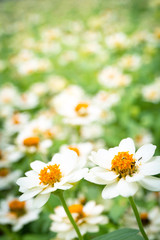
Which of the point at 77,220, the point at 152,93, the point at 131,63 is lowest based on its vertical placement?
the point at 77,220

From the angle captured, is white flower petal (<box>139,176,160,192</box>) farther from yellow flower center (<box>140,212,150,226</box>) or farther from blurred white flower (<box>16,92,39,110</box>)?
blurred white flower (<box>16,92,39,110</box>)

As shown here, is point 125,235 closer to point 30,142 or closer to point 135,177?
point 135,177

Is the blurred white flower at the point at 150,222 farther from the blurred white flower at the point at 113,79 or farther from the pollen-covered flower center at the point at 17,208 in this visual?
the blurred white flower at the point at 113,79

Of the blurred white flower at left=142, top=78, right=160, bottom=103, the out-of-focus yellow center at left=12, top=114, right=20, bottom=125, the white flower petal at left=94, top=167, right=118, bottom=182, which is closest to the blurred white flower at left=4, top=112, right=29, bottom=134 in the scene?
the out-of-focus yellow center at left=12, top=114, right=20, bottom=125

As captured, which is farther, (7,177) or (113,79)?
(113,79)

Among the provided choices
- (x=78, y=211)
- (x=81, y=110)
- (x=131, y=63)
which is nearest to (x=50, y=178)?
(x=78, y=211)

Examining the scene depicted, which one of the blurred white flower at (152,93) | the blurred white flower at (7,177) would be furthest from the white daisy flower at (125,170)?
the blurred white flower at (152,93)

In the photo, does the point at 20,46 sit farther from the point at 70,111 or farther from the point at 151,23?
the point at 70,111
